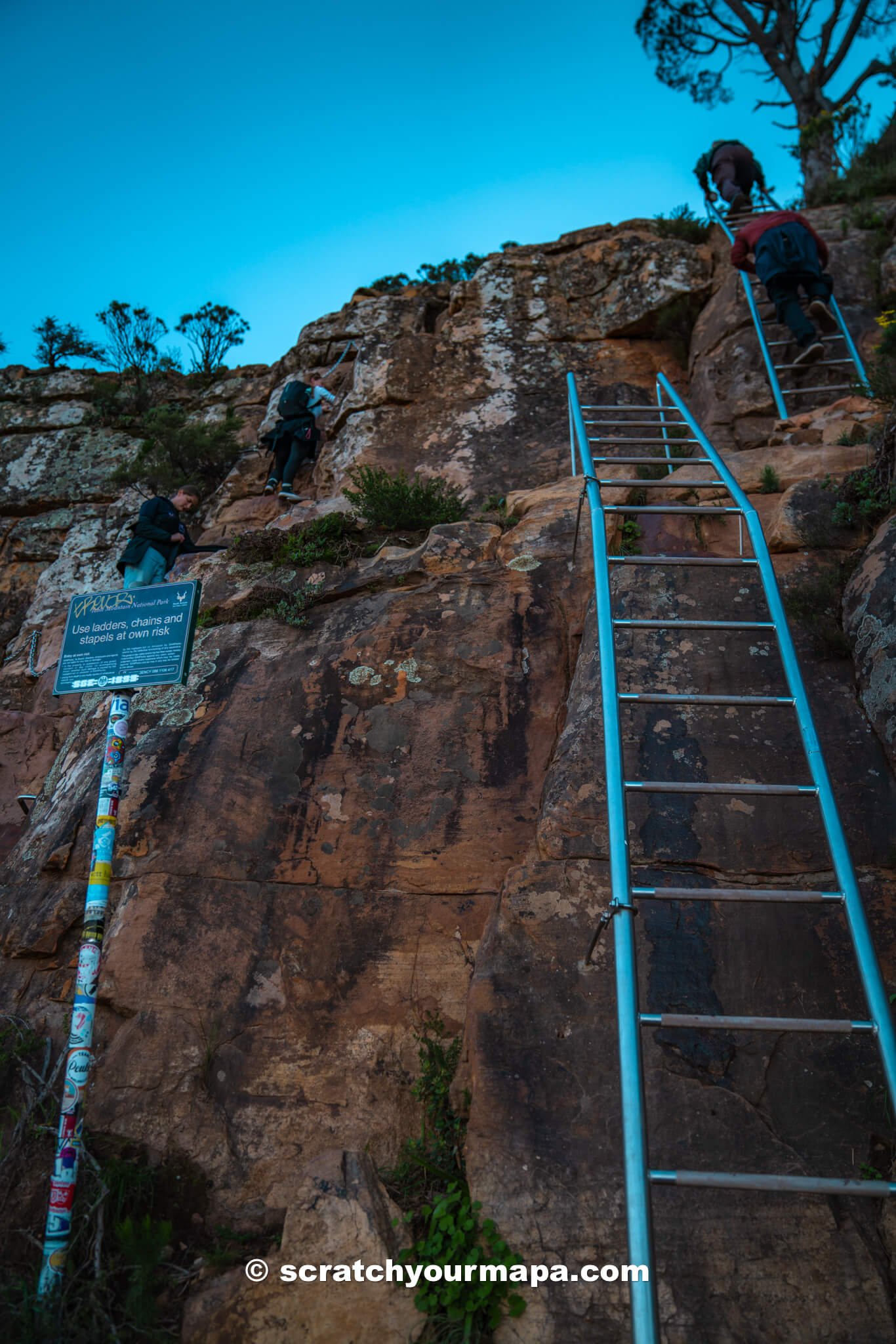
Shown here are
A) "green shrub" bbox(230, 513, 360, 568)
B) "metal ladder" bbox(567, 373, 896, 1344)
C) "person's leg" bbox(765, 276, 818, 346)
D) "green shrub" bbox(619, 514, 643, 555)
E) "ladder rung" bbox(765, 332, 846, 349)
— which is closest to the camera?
"metal ladder" bbox(567, 373, 896, 1344)

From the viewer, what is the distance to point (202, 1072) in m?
3.38

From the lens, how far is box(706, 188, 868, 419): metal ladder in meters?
7.00

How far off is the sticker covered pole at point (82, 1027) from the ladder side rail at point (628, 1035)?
1865 mm

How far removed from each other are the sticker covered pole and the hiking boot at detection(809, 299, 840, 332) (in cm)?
628

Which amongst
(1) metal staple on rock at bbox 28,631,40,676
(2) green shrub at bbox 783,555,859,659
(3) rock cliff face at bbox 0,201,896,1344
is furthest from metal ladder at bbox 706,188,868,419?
(1) metal staple on rock at bbox 28,631,40,676

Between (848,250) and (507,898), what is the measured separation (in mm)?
8405

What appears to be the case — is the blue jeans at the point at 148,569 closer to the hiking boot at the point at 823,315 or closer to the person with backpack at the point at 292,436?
the person with backpack at the point at 292,436

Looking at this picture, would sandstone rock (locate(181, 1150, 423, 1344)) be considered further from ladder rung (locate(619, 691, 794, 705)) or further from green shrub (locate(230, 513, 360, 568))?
green shrub (locate(230, 513, 360, 568))

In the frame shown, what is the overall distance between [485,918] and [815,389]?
17.5 feet

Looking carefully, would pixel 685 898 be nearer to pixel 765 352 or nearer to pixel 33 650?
pixel 765 352

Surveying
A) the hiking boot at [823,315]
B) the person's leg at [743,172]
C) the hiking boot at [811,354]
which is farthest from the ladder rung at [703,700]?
the person's leg at [743,172]

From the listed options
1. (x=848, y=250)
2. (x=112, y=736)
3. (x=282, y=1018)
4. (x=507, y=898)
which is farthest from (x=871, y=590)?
(x=848, y=250)

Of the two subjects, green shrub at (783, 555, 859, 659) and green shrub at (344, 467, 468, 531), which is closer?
green shrub at (783, 555, 859, 659)

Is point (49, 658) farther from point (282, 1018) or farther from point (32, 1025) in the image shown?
point (282, 1018)
